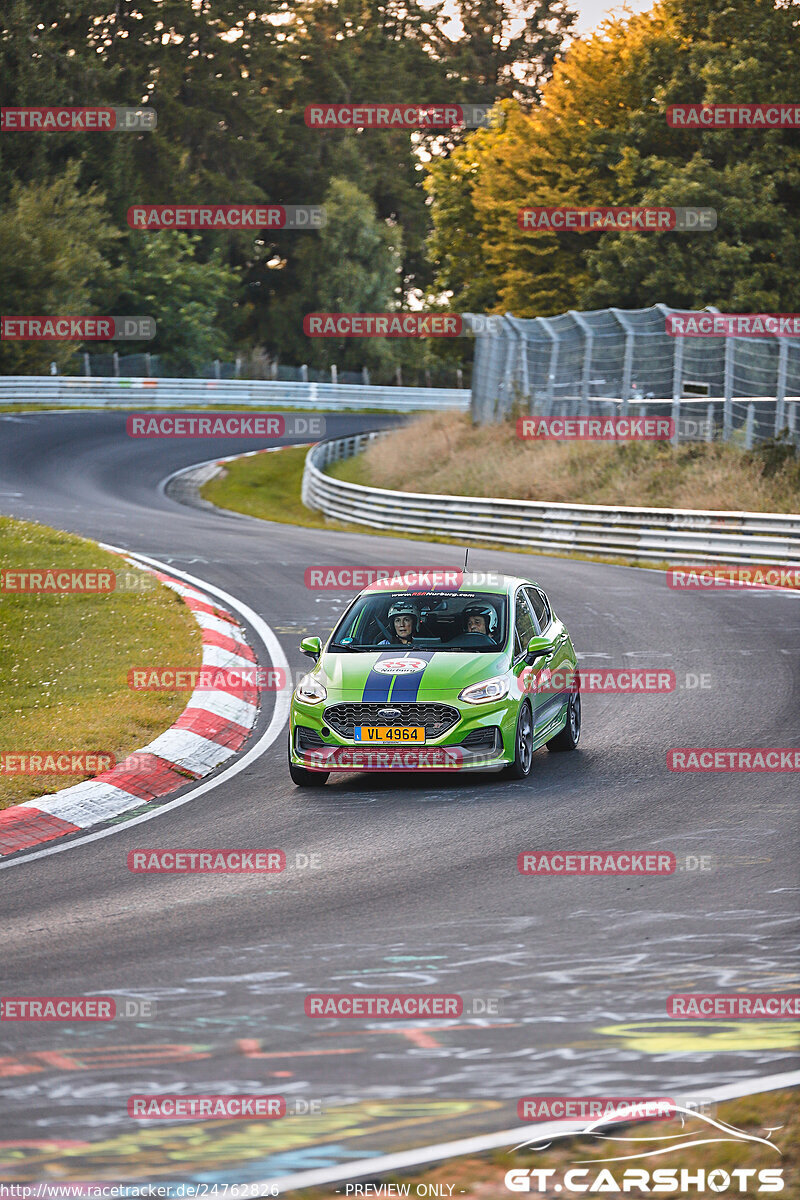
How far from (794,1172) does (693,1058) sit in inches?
39.6

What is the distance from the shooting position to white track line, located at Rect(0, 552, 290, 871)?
965 cm

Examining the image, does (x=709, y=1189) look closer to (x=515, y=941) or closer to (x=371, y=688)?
(x=515, y=941)

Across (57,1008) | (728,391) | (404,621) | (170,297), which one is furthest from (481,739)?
(170,297)

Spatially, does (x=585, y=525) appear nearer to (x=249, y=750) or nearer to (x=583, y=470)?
(x=583, y=470)

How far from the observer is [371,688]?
1126 centimetres

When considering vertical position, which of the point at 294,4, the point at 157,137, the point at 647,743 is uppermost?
the point at 294,4

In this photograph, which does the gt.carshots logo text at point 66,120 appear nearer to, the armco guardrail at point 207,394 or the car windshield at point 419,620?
the armco guardrail at point 207,394

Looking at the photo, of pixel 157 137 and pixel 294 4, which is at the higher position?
pixel 294 4

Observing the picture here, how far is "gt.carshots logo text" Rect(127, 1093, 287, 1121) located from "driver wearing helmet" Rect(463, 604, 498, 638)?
23.2ft

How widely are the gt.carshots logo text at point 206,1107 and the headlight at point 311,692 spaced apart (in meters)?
6.12

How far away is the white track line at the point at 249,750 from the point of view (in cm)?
965

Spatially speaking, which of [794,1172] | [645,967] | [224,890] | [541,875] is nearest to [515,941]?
[645,967]

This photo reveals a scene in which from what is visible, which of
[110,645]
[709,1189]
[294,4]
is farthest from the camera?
[294,4]

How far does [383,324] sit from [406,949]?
73896 millimetres
